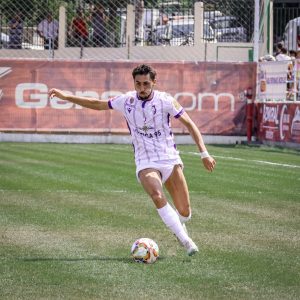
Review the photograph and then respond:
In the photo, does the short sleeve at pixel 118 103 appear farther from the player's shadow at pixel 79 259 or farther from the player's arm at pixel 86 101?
the player's shadow at pixel 79 259

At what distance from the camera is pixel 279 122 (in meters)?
25.2

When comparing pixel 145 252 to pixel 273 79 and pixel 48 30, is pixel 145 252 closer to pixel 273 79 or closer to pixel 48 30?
pixel 273 79

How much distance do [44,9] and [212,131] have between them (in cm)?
768

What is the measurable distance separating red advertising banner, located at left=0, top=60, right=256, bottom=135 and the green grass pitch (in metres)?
8.39

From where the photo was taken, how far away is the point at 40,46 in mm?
31500

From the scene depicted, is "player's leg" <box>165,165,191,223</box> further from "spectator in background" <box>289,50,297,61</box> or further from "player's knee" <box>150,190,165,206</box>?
"spectator in background" <box>289,50,297,61</box>

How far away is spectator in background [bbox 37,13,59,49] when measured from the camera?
102 feet

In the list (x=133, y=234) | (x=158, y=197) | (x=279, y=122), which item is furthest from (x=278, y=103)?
(x=158, y=197)

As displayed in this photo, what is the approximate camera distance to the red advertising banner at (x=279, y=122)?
24.0 m

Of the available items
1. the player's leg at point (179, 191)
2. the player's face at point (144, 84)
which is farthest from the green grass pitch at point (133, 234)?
the player's face at point (144, 84)

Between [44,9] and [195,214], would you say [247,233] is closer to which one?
[195,214]

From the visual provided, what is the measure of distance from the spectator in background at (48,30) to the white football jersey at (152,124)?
21631 millimetres

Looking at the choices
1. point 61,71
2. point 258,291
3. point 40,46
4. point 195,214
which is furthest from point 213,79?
point 258,291

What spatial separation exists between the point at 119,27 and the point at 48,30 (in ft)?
8.26
